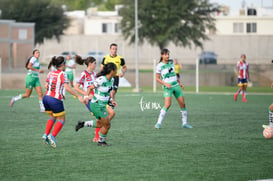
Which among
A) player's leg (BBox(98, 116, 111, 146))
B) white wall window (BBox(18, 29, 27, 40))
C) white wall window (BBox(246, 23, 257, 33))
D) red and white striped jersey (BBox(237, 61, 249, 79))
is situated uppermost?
white wall window (BBox(246, 23, 257, 33))

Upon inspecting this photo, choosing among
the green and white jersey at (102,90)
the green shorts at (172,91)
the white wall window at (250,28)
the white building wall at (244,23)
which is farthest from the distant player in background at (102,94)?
the white wall window at (250,28)

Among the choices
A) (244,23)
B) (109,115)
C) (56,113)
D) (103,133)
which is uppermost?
(244,23)

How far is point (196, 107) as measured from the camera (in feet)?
71.4

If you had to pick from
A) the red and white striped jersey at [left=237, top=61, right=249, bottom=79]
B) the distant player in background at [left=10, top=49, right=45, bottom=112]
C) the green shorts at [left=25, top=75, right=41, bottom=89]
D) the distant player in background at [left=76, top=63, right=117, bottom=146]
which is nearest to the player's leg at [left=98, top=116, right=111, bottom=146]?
the distant player in background at [left=76, top=63, right=117, bottom=146]

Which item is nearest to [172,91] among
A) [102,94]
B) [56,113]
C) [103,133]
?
[103,133]

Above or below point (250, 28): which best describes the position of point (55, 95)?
below

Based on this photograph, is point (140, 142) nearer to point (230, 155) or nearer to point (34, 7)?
point (230, 155)

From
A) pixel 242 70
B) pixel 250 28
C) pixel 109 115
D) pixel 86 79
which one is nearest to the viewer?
pixel 86 79

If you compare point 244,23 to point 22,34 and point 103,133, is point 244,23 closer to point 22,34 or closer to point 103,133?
point 22,34

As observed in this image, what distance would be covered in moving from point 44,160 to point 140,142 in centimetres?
275

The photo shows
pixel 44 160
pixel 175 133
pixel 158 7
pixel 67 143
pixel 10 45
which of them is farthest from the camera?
pixel 158 7

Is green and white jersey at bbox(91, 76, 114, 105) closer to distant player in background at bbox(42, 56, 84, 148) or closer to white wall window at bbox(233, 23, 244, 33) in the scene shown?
distant player in background at bbox(42, 56, 84, 148)

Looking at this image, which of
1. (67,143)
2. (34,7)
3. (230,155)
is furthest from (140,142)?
(34,7)

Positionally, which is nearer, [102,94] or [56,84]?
[56,84]
